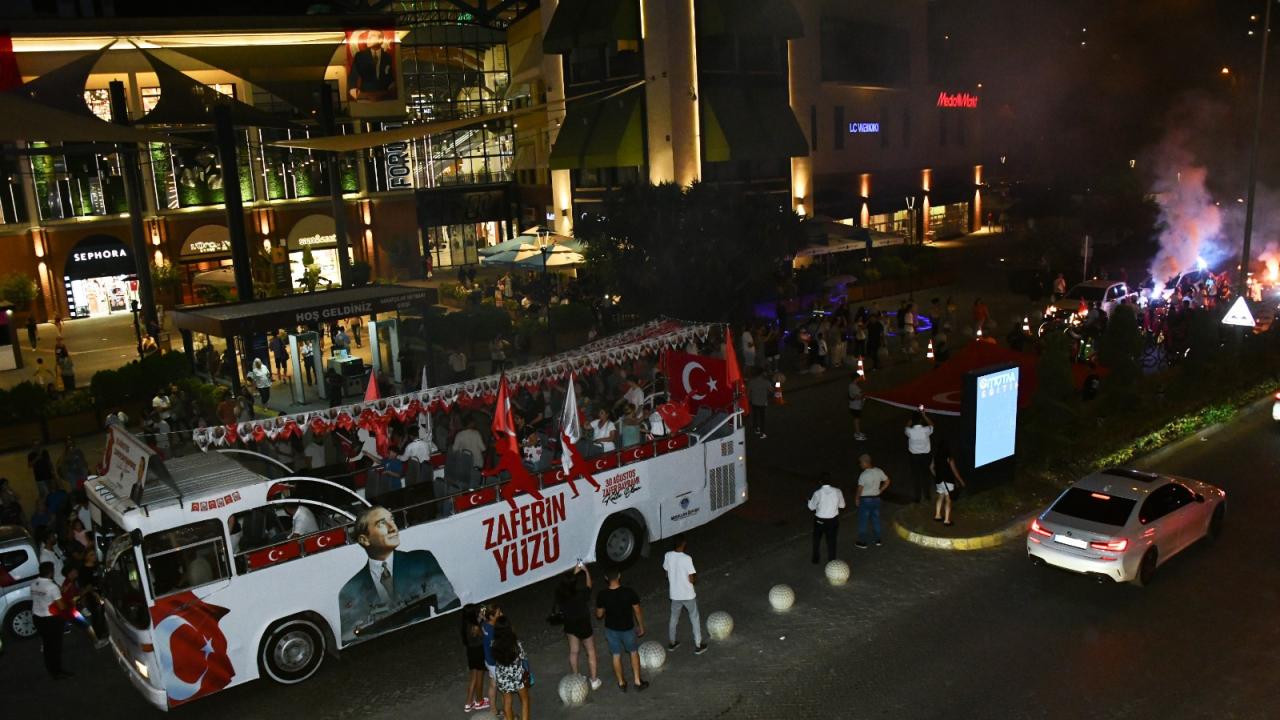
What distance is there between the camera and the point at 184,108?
1160 inches

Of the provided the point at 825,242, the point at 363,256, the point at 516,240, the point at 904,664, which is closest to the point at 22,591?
the point at 904,664

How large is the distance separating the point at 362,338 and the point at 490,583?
23541mm

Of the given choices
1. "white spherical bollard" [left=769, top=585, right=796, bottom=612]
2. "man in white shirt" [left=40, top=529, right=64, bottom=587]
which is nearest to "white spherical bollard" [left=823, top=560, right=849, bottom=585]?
"white spherical bollard" [left=769, top=585, right=796, bottom=612]

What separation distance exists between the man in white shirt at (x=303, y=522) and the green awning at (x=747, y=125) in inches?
1229

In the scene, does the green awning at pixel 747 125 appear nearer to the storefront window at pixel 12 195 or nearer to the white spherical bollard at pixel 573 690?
the storefront window at pixel 12 195

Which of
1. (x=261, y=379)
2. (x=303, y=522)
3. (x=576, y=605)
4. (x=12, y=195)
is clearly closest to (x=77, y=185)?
(x=12, y=195)

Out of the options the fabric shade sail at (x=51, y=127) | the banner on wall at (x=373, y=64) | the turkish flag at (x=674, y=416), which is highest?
the banner on wall at (x=373, y=64)

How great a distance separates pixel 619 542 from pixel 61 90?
23.5 m

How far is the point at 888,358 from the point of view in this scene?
28.4 m

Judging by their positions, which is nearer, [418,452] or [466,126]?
[418,452]

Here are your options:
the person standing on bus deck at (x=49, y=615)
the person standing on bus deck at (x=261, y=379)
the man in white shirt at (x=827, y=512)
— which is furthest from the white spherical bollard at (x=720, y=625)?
the person standing on bus deck at (x=261, y=379)

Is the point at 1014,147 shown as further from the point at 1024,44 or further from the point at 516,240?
the point at 516,240

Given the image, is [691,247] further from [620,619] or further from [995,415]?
[620,619]

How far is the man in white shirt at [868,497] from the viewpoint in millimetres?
14234
